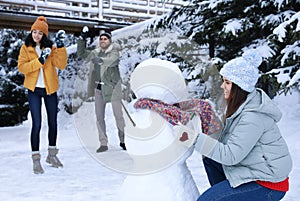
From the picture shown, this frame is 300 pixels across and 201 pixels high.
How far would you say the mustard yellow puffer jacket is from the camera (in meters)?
4.09

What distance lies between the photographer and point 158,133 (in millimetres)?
2258

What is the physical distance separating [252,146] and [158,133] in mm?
540

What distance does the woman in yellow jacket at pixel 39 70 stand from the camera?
413 cm

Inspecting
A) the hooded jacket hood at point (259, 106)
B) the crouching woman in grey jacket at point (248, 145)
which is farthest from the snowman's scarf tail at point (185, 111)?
Answer: the hooded jacket hood at point (259, 106)

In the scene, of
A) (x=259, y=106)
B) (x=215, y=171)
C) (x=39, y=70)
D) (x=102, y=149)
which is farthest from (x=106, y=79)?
(x=259, y=106)

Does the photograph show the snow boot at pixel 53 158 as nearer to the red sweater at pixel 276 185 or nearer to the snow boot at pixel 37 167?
the snow boot at pixel 37 167

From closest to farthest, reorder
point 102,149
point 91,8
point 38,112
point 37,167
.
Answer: point 38,112 → point 37,167 → point 102,149 → point 91,8

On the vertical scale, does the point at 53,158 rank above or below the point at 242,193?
below

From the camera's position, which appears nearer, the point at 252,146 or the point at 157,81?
the point at 252,146

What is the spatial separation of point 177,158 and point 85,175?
2.21 metres

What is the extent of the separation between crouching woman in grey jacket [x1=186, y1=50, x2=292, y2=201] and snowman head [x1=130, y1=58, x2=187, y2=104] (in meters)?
0.29

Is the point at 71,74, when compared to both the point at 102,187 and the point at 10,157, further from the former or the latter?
the point at 102,187

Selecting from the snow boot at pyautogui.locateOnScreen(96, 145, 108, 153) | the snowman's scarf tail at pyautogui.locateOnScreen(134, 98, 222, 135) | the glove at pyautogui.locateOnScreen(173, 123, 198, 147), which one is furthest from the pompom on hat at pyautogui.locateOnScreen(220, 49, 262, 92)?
the snow boot at pyautogui.locateOnScreen(96, 145, 108, 153)

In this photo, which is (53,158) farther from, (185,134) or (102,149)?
(185,134)
